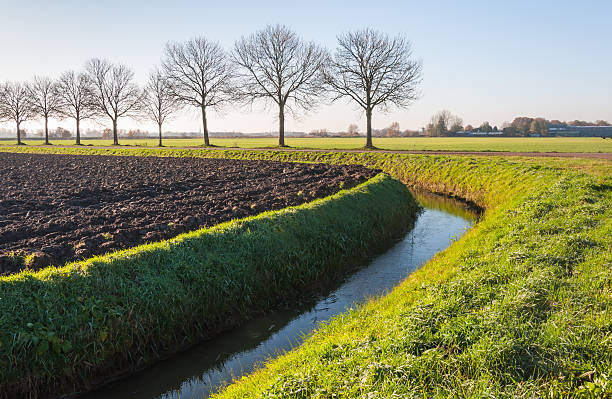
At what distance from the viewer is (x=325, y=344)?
5145mm

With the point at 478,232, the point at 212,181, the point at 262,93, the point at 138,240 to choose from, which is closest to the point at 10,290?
the point at 138,240

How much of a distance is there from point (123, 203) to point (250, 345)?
28.5 feet

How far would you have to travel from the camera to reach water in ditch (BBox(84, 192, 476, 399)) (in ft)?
19.2

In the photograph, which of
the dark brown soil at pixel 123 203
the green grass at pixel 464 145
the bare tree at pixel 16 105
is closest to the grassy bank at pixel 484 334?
the dark brown soil at pixel 123 203

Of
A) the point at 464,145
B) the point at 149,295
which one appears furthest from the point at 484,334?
the point at 464,145

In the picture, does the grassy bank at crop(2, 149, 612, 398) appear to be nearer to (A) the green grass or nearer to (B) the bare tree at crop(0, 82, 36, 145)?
(A) the green grass

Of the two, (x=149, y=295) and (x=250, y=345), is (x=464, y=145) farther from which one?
(x=149, y=295)

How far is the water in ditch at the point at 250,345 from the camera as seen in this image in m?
5.86

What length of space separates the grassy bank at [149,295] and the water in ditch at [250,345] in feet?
0.88

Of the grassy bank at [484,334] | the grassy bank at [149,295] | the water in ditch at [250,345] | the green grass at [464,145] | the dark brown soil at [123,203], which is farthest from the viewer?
the green grass at [464,145]

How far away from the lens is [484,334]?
15.0ft

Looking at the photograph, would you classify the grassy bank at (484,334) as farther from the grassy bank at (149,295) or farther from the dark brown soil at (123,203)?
the dark brown soil at (123,203)

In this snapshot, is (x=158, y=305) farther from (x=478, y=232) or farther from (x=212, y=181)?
(x=212, y=181)

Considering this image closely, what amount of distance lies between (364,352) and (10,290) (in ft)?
16.6
